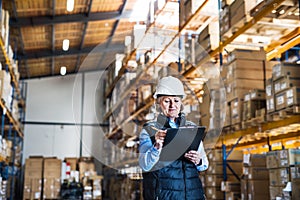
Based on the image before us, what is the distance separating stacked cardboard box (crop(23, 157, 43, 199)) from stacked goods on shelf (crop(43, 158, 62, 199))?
0.61 ft

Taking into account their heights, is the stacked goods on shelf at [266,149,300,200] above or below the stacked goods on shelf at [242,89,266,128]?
below

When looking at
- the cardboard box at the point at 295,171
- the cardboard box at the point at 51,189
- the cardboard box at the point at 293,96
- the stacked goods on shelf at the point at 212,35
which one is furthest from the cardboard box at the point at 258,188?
the cardboard box at the point at 51,189

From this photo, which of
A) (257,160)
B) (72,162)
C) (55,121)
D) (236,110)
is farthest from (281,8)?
(55,121)

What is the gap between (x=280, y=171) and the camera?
13.5 ft

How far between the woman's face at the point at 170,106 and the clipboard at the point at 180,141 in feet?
0.80

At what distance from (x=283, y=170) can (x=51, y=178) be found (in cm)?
1016

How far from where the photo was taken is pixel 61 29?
1138 centimetres

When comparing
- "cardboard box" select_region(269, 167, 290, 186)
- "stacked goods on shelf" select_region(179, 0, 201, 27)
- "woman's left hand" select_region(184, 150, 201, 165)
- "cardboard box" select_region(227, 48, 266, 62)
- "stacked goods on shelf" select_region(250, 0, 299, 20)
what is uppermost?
"stacked goods on shelf" select_region(179, 0, 201, 27)

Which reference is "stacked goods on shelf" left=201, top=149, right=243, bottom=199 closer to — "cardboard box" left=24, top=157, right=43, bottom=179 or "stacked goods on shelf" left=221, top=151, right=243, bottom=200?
"stacked goods on shelf" left=221, top=151, right=243, bottom=200

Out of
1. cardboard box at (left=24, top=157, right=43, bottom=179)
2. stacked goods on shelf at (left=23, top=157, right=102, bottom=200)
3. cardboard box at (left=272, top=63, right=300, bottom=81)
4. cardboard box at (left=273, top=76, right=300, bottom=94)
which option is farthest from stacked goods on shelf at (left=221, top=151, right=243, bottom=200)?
cardboard box at (left=24, top=157, right=43, bottom=179)

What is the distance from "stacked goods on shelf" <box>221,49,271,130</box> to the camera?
5.04m

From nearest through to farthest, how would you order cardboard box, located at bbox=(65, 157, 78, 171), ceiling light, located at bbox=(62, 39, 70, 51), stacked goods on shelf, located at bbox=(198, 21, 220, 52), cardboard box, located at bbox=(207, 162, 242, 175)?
cardboard box, located at bbox=(207, 162, 242, 175), stacked goods on shelf, located at bbox=(198, 21, 220, 52), ceiling light, located at bbox=(62, 39, 70, 51), cardboard box, located at bbox=(65, 157, 78, 171)

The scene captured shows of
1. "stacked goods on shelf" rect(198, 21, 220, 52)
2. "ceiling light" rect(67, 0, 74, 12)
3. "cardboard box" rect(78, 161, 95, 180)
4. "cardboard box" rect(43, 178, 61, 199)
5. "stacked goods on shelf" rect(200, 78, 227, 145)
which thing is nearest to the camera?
"stacked goods on shelf" rect(200, 78, 227, 145)

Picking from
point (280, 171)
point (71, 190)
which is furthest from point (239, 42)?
point (71, 190)
